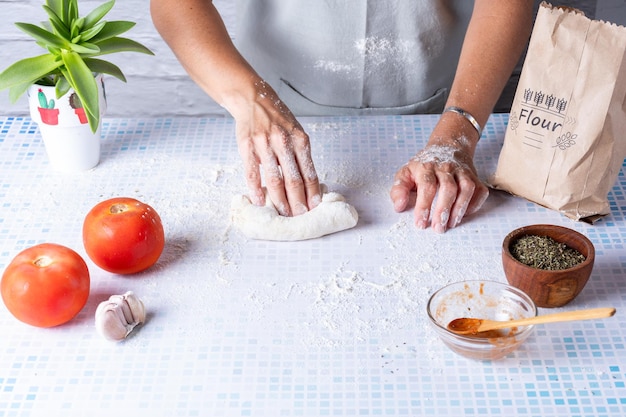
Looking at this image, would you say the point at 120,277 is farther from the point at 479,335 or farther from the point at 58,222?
the point at 479,335

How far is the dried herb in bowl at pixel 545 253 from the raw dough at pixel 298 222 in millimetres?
292

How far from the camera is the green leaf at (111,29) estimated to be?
1.47m

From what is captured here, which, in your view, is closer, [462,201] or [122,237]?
[122,237]

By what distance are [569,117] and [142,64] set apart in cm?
155

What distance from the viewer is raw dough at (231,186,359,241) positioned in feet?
4.46

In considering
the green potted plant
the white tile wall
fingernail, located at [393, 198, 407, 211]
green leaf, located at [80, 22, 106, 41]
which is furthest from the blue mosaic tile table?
the white tile wall

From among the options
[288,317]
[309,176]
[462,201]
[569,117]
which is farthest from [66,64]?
[569,117]

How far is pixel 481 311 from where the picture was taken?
1.22m

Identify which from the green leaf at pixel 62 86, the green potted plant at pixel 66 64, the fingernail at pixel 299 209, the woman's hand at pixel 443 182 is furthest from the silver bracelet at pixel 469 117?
the green leaf at pixel 62 86

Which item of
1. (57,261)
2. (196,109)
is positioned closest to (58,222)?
(57,261)

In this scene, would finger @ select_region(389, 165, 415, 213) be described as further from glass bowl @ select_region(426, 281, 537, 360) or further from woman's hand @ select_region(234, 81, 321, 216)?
glass bowl @ select_region(426, 281, 537, 360)

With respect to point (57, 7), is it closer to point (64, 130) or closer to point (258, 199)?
point (64, 130)

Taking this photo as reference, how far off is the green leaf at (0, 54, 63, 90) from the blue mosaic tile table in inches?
8.6

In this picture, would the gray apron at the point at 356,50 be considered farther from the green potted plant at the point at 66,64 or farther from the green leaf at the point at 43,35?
the green leaf at the point at 43,35
